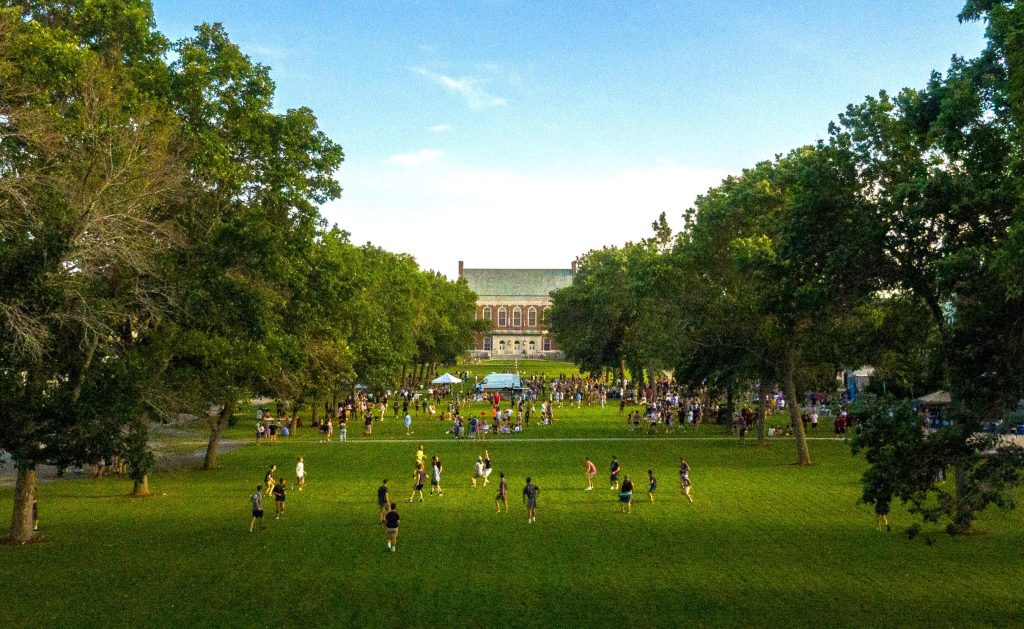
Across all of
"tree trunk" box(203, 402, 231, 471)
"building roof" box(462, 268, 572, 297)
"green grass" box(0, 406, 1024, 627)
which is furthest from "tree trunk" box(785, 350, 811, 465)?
"building roof" box(462, 268, 572, 297)

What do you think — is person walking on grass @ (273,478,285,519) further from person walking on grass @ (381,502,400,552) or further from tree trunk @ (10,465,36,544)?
tree trunk @ (10,465,36,544)

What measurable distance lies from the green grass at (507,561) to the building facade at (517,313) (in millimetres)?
127815

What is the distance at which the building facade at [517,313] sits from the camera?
15968 centimetres

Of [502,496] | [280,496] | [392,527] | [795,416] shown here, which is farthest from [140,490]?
[795,416]

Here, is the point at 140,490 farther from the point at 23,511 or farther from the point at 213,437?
the point at 213,437

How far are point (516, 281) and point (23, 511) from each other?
14755cm

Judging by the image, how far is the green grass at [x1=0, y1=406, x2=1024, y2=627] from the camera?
1536 cm

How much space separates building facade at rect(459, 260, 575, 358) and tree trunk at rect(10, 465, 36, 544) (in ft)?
440

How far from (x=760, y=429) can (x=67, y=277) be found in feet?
110

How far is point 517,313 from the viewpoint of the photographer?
163m

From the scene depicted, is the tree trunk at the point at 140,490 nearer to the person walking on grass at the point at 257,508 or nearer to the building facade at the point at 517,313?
the person walking on grass at the point at 257,508

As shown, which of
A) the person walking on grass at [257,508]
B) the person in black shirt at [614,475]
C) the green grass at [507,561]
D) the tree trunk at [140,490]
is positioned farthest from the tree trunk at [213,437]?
the person in black shirt at [614,475]

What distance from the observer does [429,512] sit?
25.2 m

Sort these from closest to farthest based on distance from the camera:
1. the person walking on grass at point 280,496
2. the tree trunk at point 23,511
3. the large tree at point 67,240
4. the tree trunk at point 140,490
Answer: the large tree at point 67,240 < the tree trunk at point 23,511 < the person walking on grass at point 280,496 < the tree trunk at point 140,490
